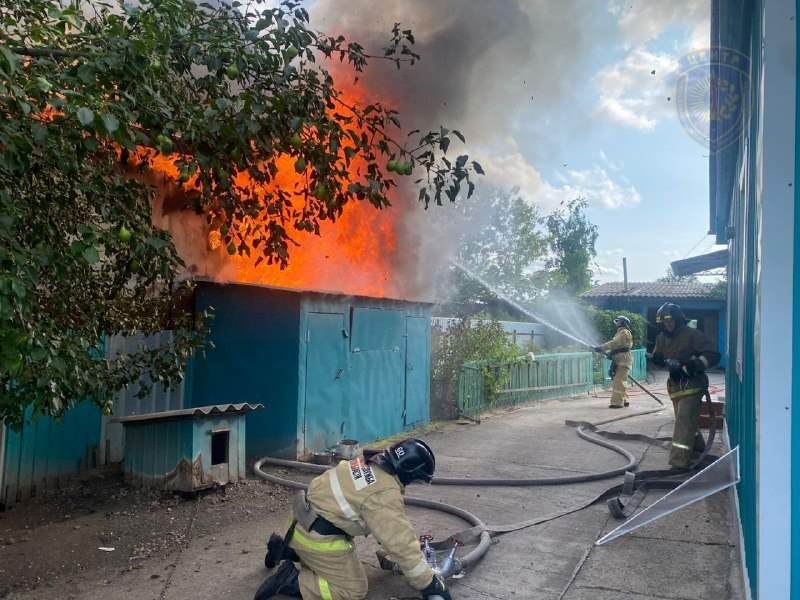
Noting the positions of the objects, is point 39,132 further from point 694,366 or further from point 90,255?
point 694,366

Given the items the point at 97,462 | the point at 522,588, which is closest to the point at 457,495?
the point at 522,588

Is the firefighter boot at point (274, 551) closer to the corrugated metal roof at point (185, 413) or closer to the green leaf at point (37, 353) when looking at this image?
the corrugated metal roof at point (185, 413)

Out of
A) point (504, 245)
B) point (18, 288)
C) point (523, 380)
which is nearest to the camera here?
point (18, 288)

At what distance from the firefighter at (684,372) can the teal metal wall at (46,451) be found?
20.5ft

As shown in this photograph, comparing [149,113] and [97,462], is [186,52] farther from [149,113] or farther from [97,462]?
[97,462]

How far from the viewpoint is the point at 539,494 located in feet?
20.7

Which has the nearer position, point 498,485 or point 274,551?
point 274,551

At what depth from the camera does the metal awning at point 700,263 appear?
17773 mm

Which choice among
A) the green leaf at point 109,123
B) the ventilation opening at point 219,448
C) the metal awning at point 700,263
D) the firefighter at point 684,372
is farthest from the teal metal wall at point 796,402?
the metal awning at point 700,263

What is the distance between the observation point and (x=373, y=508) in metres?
3.47

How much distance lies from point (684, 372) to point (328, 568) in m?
5.05

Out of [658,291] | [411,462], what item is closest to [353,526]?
[411,462]

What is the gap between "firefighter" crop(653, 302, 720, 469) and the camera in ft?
22.8

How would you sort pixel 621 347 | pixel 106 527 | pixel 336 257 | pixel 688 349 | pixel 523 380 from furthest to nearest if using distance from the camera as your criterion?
pixel 523 380 → pixel 621 347 → pixel 336 257 → pixel 688 349 → pixel 106 527
